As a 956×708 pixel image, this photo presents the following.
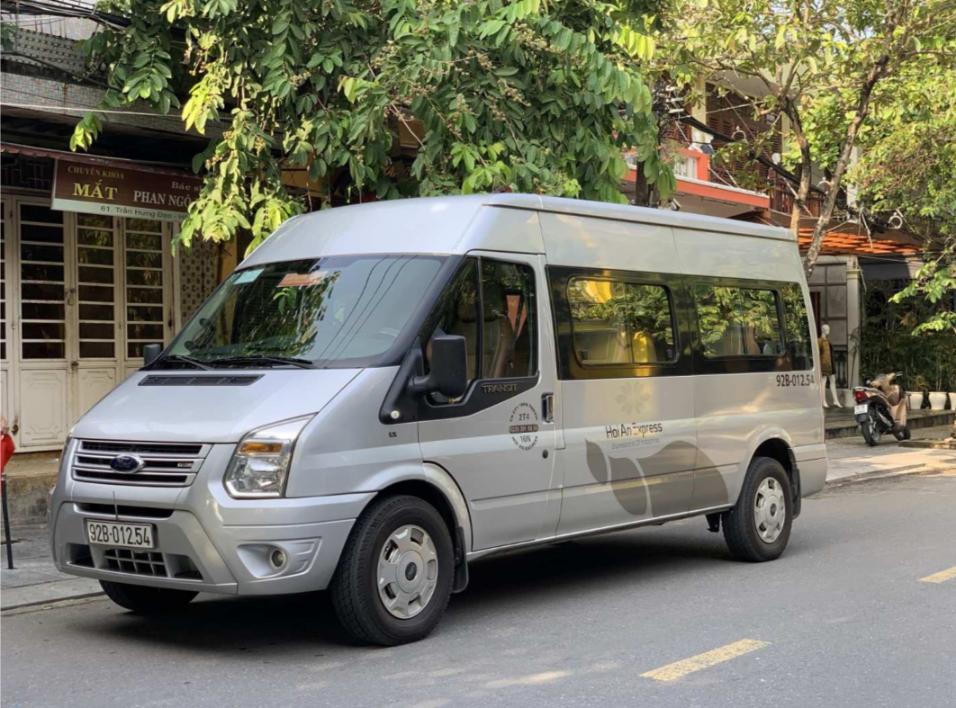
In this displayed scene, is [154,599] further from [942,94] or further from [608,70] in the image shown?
[942,94]

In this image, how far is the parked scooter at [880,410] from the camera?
18.4 m

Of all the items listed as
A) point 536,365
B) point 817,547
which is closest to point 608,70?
point 536,365

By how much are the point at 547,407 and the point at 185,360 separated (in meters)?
2.07

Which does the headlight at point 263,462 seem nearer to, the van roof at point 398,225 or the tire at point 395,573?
the tire at point 395,573

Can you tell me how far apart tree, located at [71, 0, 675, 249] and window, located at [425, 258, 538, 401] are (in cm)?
215

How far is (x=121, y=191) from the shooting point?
1087 centimetres

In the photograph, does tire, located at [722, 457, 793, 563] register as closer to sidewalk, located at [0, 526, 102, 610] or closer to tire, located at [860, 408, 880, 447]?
sidewalk, located at [0, 526, 102, 610]

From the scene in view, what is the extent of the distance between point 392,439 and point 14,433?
6360 mm

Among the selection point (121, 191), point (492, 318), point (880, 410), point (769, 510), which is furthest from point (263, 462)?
point (880, 410)

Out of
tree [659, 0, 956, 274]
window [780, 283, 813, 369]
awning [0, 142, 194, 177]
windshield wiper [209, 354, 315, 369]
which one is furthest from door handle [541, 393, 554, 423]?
tree [659, 0, 956, 274]

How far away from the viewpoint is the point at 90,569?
20.8 feet

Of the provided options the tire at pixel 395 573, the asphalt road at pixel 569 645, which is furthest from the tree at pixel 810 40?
the tire at pixel 395 573

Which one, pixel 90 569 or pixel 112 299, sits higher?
pixel 112 299

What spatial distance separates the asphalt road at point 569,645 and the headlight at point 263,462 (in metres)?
0.87
